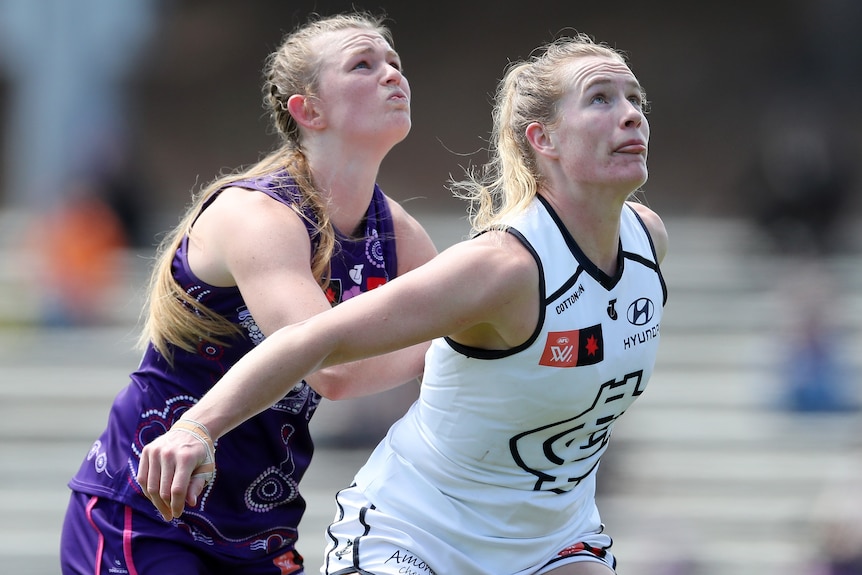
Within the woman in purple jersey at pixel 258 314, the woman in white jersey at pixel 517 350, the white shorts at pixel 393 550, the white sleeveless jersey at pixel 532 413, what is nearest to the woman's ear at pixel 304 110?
the woman in purple jersey at pixel 258 314

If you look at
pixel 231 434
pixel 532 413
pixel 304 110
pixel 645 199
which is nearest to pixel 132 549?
pixel 231 434

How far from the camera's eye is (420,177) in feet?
35.4

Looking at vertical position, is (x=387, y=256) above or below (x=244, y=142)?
below

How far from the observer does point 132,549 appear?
2.51 metres

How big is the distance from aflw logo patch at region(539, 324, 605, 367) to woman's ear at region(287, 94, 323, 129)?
83 centimetres

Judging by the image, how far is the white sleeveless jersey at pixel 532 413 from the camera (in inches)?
86.5

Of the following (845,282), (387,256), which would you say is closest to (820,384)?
(845,282)

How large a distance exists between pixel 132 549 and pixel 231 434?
0.30 m

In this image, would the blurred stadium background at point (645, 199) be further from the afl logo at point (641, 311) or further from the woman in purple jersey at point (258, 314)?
the afl logo at point (641, 311)

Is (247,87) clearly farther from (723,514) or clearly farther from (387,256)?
(387,256)

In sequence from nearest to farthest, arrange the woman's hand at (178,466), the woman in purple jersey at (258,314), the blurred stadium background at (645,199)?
1. the woman's hand at (178,466)
2. the woman in purple jersey at (258,314)
3. the blurred stadium background at (645,199)

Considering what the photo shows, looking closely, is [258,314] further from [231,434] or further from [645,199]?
[645,199]

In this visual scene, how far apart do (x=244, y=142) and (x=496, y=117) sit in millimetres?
8820

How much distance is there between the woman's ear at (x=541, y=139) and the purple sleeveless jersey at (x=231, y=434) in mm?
492
